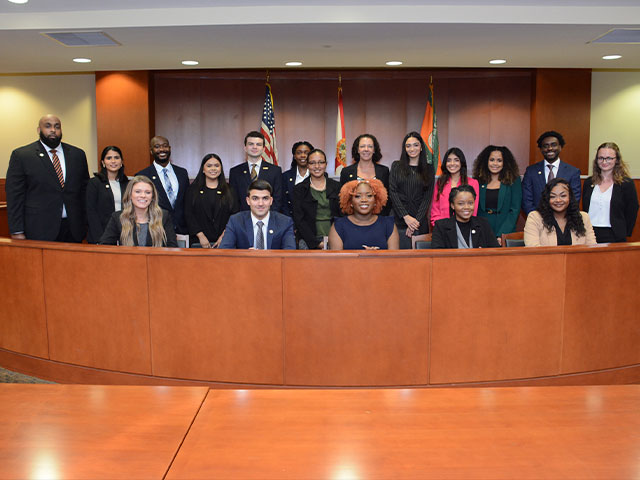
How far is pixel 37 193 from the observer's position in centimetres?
498

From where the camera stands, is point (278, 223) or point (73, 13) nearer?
point (278, 223)

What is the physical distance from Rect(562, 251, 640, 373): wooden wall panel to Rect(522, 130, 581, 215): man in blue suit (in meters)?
1.95

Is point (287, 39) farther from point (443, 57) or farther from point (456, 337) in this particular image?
point (456, 337)

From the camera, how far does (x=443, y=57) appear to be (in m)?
7.38

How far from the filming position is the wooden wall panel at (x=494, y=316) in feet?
11.1

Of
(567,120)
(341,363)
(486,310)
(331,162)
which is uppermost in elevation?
(567,120)

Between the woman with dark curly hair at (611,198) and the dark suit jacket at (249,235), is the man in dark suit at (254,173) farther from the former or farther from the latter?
the woman with dark curly hair at (611,198)

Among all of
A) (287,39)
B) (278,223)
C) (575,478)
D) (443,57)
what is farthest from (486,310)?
(443,57)

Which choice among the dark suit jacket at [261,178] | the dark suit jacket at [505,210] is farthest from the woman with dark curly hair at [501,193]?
the dark suit jacket at [261,178]

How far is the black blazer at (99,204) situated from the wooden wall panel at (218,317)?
168 cm

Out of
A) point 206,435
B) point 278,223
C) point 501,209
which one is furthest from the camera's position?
point 501,209

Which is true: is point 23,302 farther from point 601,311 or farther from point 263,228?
point 601,311

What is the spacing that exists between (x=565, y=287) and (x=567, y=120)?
624 centimetres

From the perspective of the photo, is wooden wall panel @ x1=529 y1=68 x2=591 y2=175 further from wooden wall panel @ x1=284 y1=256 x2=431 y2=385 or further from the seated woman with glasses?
wooden wall panel @ x1=284 y1=256 x2=431 y2=385
